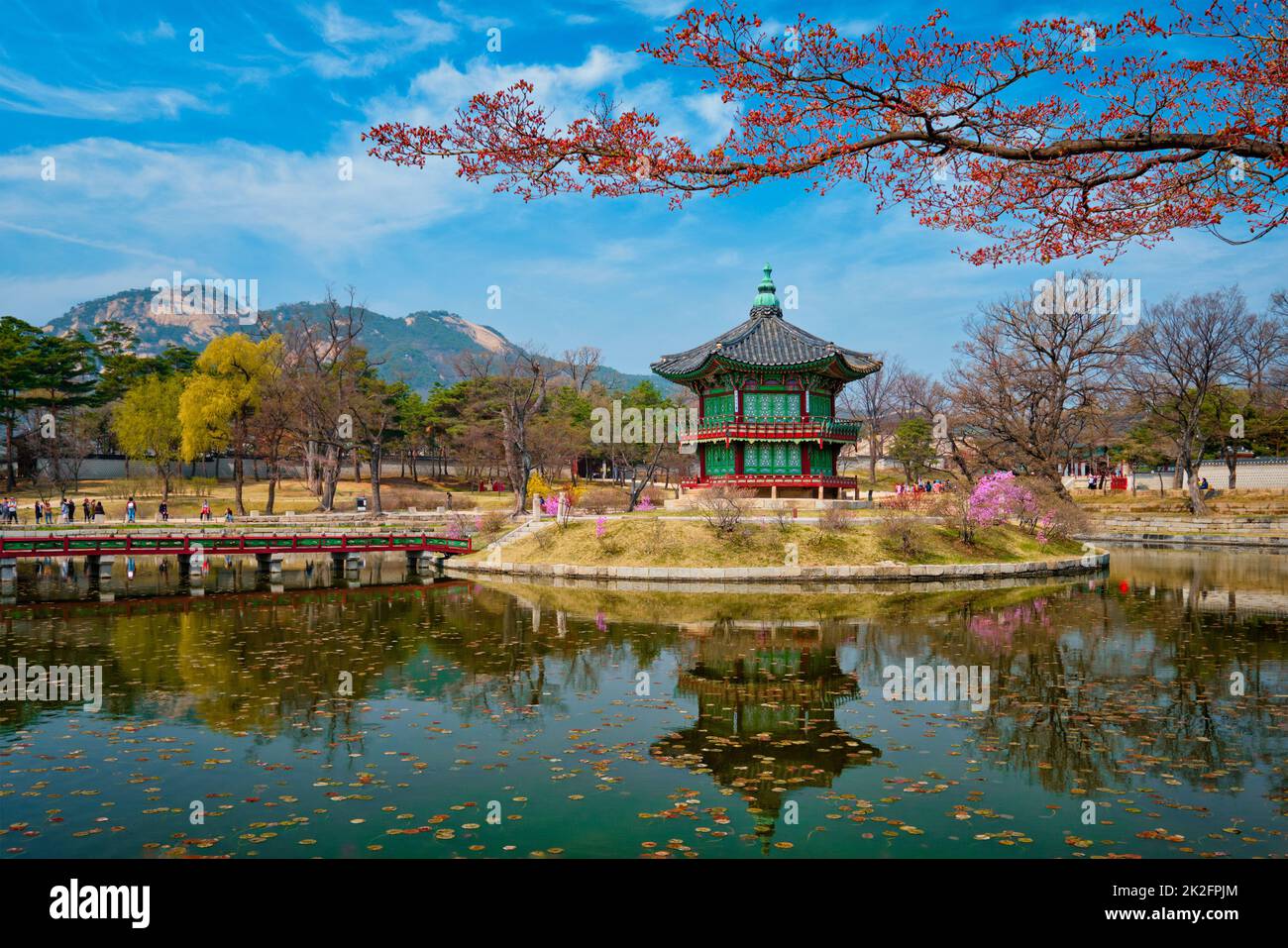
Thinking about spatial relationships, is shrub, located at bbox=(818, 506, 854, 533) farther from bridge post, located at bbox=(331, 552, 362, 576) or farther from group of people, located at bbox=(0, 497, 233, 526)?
group of people, located at bbox=(0, 497, 233, 526)

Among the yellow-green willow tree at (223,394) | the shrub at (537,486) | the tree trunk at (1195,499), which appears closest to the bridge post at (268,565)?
the yellow-green willow tree at (223,394)

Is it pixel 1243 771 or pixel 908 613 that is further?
pixel 908 613

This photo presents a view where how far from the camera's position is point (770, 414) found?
41844mm

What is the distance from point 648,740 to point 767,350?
112 ft

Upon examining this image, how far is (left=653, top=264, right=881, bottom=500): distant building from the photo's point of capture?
40.7 metres

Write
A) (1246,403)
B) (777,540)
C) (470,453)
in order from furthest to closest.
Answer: (470,453)
(1246,403)
(777,540)

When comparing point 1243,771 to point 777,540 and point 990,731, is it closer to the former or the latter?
point 990,731

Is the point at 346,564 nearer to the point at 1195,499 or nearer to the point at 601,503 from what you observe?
the point at 601,503

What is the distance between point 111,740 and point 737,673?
9013 millimetres

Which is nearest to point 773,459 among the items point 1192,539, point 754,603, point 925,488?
point 925,488

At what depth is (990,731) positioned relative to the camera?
10.5 m

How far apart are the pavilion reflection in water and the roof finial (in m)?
33.1

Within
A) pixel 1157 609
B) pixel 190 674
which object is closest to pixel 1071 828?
pixel 190 674

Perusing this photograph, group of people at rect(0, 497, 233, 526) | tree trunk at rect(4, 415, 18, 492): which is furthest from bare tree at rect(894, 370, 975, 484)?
tree trunk at rect(4, 415, 18, 492)
